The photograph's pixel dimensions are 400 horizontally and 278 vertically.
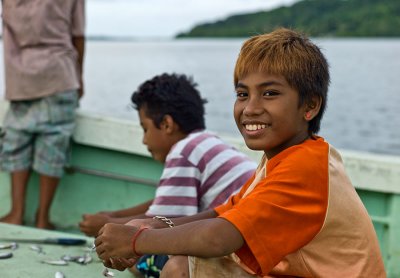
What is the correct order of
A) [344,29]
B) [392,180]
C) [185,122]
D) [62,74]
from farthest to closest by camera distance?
1. [344,29]
2. [62,74]
3. [392,180]
4. [185,122]

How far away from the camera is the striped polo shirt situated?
3.28 meters

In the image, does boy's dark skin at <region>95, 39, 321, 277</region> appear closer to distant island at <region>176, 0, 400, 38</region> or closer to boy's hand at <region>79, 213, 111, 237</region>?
boy's hand at <region>79, 213, 111, 237</region>

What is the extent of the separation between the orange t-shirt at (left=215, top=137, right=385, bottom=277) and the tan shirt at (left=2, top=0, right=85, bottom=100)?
2.70 m

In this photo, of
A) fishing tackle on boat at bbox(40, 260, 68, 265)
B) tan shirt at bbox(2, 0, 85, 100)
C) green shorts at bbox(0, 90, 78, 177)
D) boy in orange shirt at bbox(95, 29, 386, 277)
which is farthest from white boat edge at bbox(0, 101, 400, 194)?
boy in orange shirt at bbox(95, 29, 386, 277)

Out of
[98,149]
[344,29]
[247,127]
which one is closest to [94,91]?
[98,149]

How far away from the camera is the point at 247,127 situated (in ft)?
7.73

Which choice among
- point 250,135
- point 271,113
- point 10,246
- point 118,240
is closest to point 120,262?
point 118,240

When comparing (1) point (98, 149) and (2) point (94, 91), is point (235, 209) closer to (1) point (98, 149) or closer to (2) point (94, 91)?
(1) point (98, 149)

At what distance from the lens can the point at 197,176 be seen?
335 cm

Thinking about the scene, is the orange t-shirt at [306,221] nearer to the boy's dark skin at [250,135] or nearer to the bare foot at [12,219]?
the boy's dark skin at [250,135]

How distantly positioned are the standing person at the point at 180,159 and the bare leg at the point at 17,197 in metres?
1.31

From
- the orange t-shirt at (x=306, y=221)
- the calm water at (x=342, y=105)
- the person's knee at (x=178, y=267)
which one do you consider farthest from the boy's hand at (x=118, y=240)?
the calm water at (x=342, y=105)

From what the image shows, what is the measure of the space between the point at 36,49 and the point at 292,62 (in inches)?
111

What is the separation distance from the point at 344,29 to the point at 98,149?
74681mm
